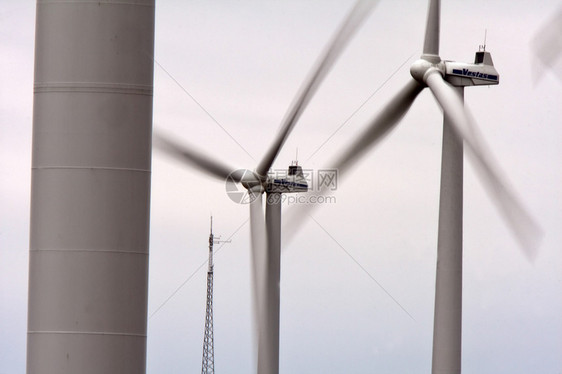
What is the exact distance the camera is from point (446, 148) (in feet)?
145

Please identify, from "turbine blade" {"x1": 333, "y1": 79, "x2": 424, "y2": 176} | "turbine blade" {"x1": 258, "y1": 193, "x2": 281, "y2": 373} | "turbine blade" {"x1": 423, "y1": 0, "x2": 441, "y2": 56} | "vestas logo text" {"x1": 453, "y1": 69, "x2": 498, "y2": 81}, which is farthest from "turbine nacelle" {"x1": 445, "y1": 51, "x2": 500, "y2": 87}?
"turbine blade" {"x1": 258, "y1": 193, "x2": 281, "y2": 373}

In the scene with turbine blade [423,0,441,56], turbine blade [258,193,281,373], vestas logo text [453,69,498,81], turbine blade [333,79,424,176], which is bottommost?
turbine blade [258,193,281,373]

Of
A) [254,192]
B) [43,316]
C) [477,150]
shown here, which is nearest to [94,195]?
[43,316]

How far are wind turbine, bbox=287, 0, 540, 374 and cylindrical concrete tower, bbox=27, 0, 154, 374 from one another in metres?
21.0

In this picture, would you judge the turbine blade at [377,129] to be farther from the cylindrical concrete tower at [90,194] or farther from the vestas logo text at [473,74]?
the cylindrical concrete tower at [90,194]

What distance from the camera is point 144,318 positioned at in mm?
19031

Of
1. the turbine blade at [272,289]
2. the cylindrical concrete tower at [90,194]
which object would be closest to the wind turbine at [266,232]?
the turbine blade at [272,289]

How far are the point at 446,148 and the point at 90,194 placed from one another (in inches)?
1054

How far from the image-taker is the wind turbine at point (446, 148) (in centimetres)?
4112

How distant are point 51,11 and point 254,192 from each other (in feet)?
120

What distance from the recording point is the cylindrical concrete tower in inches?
734

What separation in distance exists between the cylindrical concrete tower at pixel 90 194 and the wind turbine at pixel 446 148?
2103cm

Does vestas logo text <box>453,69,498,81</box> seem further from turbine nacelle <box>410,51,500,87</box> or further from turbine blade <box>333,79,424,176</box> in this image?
turbine blade <box>333,79,424,176</box>

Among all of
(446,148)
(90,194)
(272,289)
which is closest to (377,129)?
(446,148)
